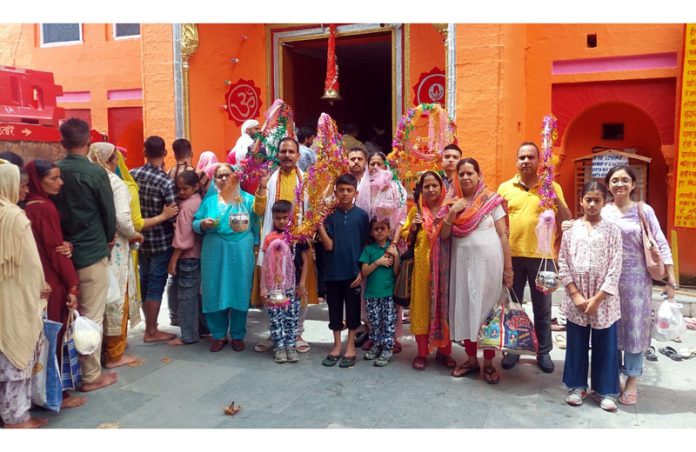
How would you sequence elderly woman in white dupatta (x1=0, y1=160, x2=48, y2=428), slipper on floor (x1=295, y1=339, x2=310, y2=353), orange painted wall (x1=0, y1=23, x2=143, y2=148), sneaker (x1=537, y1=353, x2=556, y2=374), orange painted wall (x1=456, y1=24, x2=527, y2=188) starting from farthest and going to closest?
orange painted wall (x1=0, y1=23, x2=143, y2=148)
orange painted wall (x1=456, y1=24, x2=527, y2=188)
slipper on floor (x1=295, y1=339, x2=310, y2=353)
sneaker (x1=537, y1=353, x2=556, y2=374)
elderly woman in white dupatta (x1=0, y1=160, x2=48, y2=428)

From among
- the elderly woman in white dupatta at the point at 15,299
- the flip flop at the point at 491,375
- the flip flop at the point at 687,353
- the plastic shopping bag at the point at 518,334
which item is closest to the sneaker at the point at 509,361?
the flip flop at the point at 491,375

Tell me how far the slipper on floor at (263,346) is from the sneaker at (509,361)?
1.95 meters

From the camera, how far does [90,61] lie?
986 cm

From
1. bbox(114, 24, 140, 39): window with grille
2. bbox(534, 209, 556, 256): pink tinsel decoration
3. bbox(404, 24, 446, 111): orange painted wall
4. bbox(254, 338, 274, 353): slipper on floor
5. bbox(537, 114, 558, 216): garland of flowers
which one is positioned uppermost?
bbox(114, 24, 140, 39): window with grille

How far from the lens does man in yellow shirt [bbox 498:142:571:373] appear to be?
4.32 meters

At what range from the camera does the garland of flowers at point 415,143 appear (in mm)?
5047

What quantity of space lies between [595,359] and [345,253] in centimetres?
189

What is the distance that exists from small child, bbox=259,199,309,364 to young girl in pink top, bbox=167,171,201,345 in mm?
677

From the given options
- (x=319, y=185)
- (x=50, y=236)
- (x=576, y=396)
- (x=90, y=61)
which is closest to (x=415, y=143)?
(x=319, y=185)

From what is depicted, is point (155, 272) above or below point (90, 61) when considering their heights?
below

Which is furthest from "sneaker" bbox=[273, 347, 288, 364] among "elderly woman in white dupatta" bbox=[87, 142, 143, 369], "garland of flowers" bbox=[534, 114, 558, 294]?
"garland of flowers" bbox=[534, 114, 558, 294]

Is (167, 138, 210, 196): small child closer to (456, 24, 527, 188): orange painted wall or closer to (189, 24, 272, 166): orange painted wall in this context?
(456, 24, 527, 188): orange painted wall

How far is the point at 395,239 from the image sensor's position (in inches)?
179

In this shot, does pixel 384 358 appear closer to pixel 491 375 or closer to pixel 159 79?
pixel 491 375
